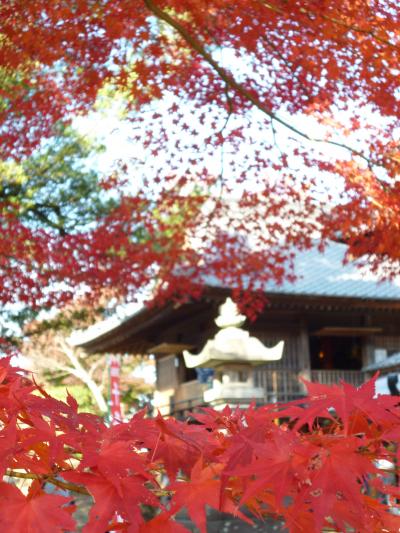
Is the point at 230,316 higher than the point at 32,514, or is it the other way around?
the point at 230,316

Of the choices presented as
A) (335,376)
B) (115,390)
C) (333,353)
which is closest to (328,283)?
(335,376)

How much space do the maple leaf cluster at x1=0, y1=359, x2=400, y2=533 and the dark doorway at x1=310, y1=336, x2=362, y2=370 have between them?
65.4 ft

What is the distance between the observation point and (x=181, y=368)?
67.5ft

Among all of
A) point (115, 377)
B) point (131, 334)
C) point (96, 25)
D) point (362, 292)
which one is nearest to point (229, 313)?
point (115, 377)

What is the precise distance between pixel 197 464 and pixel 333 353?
812 inches

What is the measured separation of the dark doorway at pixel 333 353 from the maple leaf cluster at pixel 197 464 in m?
19.9

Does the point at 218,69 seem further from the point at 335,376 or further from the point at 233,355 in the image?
the point at 335,376

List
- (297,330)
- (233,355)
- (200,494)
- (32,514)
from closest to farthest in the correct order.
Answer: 1. (32,514)
2. (200,494)
3. (233,355)
4. (297,330)

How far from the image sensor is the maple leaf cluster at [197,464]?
131cm

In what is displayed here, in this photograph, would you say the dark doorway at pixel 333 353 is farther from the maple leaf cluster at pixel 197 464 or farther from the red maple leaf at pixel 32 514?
the red maple leaf at pixel 32 514

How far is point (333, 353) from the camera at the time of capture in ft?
70.7

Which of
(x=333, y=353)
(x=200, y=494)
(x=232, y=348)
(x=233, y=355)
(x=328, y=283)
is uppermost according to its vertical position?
(x=328, y=283)

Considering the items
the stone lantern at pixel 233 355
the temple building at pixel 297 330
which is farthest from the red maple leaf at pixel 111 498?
the temple building at pixel 297 330

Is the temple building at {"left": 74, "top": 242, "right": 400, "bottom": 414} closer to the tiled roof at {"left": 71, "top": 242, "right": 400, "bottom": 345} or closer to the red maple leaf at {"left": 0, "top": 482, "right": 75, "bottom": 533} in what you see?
the tiled roof at {"left": 71, "top": 242, "right": 400, "bottom": 345}
